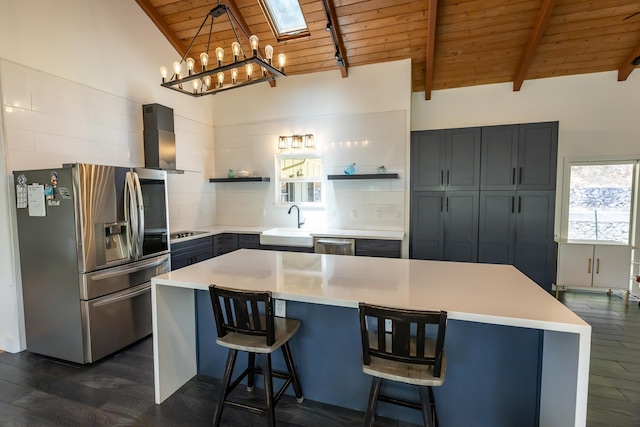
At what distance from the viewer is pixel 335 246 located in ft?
12.5

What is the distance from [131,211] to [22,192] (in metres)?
0.87

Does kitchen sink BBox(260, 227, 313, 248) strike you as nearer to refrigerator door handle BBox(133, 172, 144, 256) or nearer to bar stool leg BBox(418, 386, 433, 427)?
refrigerator door handle BBox(133, 172, 144, 256)

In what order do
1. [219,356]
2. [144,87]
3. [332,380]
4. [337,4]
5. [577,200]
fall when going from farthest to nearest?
[577,200] → [144,87] → [337,4] → [219,356] → [332,380]

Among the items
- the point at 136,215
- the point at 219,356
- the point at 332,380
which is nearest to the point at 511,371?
the point at 332,380

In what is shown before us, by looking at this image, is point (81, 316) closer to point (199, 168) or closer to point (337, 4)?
point (199, 168)

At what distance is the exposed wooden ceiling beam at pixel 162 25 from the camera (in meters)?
3.87

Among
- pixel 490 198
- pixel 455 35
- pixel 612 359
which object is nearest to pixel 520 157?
pixel 490 198

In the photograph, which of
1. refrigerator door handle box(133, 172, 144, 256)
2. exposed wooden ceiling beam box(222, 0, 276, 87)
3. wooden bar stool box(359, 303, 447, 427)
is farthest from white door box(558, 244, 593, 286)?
refrigerator door handle box(133, 172, 144, 256)

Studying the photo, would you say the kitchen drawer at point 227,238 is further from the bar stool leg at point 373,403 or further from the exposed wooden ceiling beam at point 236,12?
the bar stool leg at point 373,403

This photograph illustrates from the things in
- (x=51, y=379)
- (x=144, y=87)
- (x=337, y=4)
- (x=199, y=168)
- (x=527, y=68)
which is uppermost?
(x=337, y=4)

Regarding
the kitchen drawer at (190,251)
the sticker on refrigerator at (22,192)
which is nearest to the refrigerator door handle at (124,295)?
the kitchen drawer at (190,251)

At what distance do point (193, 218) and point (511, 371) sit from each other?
441cm

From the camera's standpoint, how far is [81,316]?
2482mm

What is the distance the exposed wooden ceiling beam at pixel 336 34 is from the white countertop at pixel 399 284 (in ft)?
9.35
